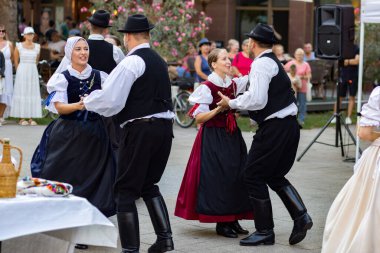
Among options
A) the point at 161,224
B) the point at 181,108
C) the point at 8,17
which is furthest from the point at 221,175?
the point at 8,17

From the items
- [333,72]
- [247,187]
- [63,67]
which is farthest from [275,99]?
[333,72]

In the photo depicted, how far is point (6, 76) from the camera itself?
16031 mm

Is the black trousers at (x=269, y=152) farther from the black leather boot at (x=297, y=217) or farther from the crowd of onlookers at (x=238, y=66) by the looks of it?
the crowd of onlookers at (x=238, y=66)

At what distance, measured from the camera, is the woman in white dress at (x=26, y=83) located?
16.2 metres

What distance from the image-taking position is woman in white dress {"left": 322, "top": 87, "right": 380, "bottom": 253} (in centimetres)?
590

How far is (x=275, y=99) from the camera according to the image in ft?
23.8

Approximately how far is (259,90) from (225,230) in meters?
1.38

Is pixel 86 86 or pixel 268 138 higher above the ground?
pixel 86 86

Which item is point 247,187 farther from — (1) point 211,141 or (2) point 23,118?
(2) point 23,118

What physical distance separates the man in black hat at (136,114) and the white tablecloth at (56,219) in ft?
3.89

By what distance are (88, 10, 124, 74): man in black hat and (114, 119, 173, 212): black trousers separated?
2.51m

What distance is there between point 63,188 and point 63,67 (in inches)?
112

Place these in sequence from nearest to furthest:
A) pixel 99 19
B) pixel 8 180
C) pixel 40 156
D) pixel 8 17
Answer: pixel 8 180 < pixel 40 156 < pixel 99 19 < pixel 8 17

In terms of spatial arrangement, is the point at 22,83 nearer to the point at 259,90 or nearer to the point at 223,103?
the point at 223,103
